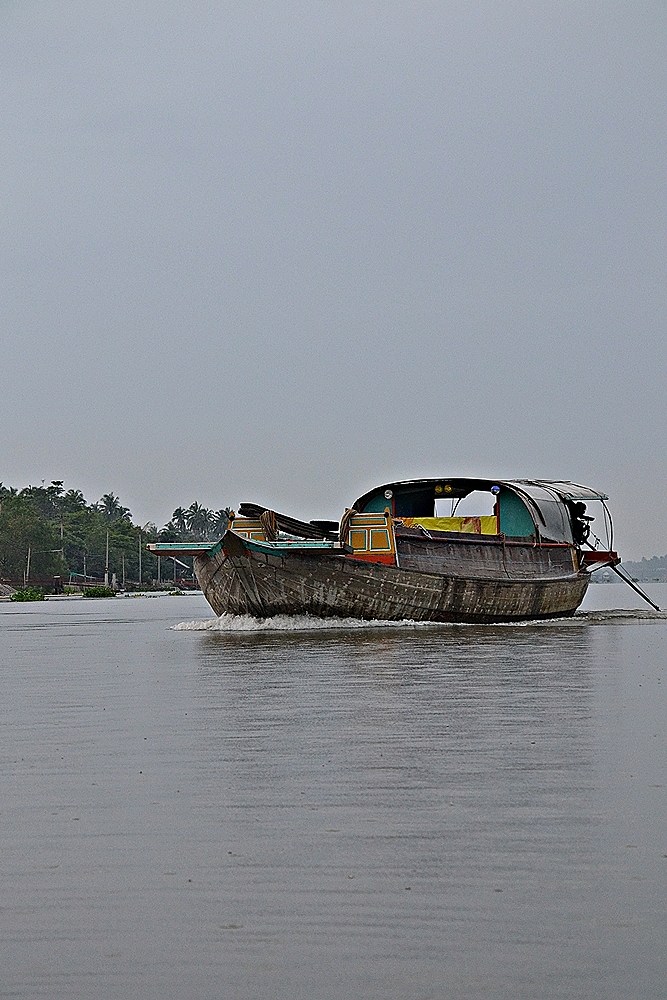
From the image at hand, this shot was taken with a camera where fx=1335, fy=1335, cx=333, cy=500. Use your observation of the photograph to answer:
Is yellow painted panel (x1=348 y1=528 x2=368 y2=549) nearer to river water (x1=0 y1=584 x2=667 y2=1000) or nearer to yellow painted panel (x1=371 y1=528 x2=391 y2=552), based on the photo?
yellow painted panel (x1=371 y1=528 x2=391 y2=552)

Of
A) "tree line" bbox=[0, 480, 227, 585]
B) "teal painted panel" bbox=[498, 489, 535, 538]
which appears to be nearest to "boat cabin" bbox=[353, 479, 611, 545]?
"teal painted panel" bbox=[498, 489, 535, 538]

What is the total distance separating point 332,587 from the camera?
91.5ft

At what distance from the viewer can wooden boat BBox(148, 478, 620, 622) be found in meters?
27.8

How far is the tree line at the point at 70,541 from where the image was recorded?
116812 millimetres

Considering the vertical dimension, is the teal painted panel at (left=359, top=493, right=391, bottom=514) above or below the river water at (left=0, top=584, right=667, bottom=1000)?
above

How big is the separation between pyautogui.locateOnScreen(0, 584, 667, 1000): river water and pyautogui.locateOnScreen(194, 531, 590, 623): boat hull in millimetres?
13943

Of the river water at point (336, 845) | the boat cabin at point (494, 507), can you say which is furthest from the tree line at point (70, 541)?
the river water at point (336, 845)

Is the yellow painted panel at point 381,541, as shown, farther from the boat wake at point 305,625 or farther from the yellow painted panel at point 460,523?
the yellow painted panel at point 460,523

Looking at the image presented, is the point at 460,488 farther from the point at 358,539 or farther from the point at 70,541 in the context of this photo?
the point at 70,541

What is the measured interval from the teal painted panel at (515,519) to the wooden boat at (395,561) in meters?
0.03

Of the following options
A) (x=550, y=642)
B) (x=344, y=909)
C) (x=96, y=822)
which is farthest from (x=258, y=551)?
(x=344, y=909)

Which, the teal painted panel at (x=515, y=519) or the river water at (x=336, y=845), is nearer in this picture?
the river water at (x=336, y=845)

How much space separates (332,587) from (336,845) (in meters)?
21.7

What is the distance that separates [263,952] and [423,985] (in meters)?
0.64
